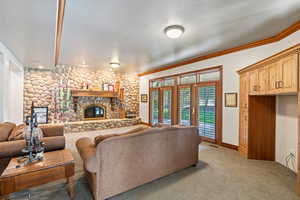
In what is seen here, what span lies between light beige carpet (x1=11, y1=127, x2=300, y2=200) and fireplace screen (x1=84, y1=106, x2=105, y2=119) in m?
4.33

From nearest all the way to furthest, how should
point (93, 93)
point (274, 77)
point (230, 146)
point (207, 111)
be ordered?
point (274, 77) → point (230, 146) → point (207, 111) → point (93, 93)

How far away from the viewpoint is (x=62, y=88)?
6.65 m

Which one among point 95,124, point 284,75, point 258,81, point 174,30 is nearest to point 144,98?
point 95,124

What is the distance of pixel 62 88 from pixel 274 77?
24.1 feet

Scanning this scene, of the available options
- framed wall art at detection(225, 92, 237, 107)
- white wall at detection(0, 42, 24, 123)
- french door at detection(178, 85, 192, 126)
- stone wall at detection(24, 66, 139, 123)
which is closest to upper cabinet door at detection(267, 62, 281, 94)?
framed wall art at detection(225, 92, 237, 107)

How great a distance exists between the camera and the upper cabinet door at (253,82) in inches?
125

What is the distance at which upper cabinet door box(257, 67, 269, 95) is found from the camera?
2906mm

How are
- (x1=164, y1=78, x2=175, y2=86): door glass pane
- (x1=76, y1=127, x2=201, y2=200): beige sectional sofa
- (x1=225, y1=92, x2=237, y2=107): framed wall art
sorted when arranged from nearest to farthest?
(x1=76, y1=127, x2=201, y2=200): beige sectional sofa < (x1=225, y1=92, x2=237, y2=107): framed wall art < (x1=164, y1=78, x2=175, y2=86): door glass pane

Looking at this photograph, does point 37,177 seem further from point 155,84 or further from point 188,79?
point 155,84

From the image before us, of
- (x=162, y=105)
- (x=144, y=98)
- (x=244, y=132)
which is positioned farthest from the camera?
(x=144, y=98)

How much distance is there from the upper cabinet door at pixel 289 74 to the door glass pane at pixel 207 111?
7.66 ft

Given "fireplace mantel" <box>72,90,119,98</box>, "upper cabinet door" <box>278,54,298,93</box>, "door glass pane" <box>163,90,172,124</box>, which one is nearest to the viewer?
"upper cabinet door" <box>278,54,298,93</box>

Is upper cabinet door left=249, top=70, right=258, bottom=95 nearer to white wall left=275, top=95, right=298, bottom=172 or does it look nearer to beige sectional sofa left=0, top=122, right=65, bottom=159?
white wall left=275, top=95, right=298, bottom=172

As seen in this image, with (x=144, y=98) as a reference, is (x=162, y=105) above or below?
below
